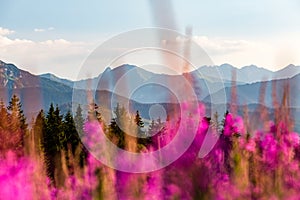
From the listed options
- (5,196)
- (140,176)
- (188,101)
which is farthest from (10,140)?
(188,101)

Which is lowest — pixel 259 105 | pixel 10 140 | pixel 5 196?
pixel 5 196

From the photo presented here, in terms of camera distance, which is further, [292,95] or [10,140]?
[10,140]

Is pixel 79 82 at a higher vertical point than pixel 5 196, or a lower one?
higher

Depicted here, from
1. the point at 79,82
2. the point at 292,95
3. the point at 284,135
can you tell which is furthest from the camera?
the point at 284,135

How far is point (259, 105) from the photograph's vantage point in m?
2.68

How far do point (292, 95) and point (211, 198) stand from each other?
2.11 ft

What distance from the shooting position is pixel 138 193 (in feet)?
9.13

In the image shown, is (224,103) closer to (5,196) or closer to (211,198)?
(211,198)

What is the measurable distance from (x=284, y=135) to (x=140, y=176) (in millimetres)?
968

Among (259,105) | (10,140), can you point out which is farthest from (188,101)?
(10,140)

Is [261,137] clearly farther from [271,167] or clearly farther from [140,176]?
[140,176]

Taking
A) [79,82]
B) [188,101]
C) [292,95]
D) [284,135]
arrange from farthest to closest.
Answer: [284,135], [188,101], [79,82], [292,95]

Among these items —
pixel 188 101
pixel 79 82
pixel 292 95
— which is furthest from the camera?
pixel 188 101

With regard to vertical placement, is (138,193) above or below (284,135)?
below
